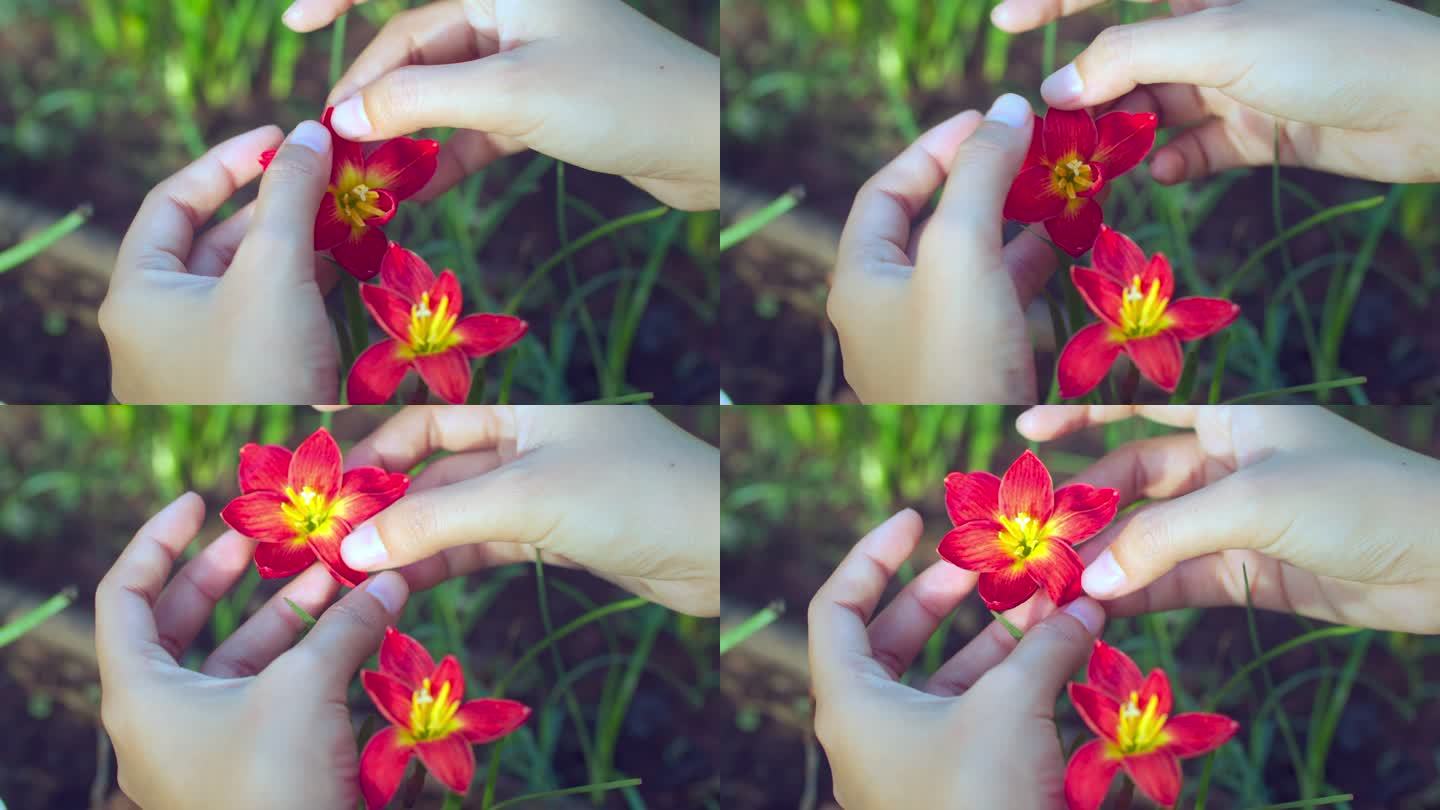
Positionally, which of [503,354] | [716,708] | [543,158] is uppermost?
[543,158]

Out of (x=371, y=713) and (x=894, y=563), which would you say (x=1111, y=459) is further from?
(x=371, y=713)

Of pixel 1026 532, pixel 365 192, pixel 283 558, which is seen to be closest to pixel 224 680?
pixel 283 558

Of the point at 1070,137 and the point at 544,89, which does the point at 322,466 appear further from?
the point at 1070,137

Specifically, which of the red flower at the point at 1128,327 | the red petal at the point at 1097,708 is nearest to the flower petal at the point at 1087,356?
the red flower at the point at 1128,327

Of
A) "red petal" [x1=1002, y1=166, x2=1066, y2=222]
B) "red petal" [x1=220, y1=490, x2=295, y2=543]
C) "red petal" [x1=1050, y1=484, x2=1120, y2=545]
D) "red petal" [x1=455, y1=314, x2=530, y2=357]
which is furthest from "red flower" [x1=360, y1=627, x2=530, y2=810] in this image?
"red petal" [x1=1002, y1=166, x2=1066, y2=222]

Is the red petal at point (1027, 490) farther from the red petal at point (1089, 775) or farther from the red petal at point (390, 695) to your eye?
the red petal at point (390, 695)

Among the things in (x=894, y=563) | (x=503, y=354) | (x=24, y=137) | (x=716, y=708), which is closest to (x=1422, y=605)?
(x=894, y=563)
